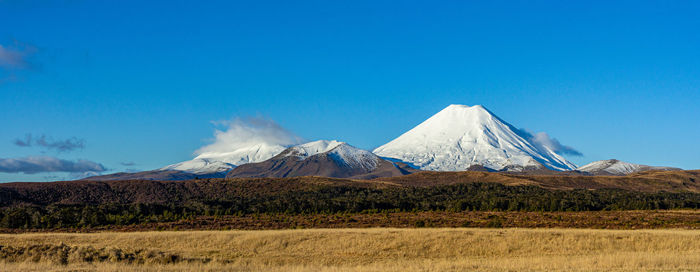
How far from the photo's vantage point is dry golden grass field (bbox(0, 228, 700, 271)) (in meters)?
22.3

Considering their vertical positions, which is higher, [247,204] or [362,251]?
[247,204]

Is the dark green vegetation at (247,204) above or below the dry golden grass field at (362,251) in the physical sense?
above

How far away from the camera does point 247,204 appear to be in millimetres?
63750

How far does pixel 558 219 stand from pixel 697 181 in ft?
301

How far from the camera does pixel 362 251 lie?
30250 millimetres

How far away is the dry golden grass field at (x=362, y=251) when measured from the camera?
73.3 ft

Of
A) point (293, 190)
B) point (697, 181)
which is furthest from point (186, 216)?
point (697, 181)

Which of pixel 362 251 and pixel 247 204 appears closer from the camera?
pixel 362 251

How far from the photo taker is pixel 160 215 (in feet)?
174

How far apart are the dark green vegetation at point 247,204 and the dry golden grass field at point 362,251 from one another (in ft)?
47.4

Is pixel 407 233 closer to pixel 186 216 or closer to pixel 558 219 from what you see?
pixel 558 219

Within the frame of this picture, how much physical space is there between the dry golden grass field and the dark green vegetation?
14.5 meters

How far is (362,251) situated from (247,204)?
3541cm

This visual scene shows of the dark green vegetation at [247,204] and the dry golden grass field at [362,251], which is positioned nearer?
the dry golden grass field at [362,251]
